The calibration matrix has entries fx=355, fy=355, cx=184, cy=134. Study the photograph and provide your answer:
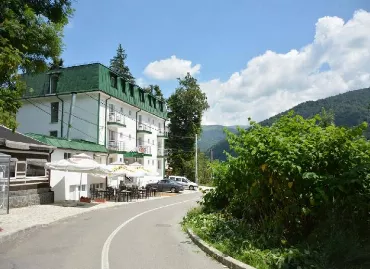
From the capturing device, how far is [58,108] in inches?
1487

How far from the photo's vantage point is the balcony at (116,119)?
3822cm

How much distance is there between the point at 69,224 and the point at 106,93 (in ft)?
77.2

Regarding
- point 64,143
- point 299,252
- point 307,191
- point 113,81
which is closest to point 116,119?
point 113,81

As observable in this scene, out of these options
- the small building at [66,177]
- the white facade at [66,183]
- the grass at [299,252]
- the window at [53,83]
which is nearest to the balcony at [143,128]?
the window at [53,83]

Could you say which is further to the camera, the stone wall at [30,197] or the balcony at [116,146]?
the balcony at [116,146]

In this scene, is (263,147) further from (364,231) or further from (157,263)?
(157,263)

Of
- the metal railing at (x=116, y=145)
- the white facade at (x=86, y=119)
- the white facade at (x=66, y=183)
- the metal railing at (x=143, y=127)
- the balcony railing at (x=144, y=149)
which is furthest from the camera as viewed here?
the metal railing at (x=143, y=127)

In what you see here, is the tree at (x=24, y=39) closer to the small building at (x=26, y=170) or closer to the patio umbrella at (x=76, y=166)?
the small building at (x=26, y=170)

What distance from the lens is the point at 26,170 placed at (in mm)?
21203

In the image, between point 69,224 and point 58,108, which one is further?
point 58,108

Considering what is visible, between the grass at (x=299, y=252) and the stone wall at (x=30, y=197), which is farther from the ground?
the stone wall at (x=30, y=197)

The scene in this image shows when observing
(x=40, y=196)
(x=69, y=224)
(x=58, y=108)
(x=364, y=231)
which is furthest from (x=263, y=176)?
(x=58, y=108)

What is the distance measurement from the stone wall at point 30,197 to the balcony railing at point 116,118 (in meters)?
16.5

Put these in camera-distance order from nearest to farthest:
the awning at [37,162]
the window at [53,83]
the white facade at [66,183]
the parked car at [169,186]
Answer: the awning at [37,162] → the white facade at [66,183] → the window at [53,83] → the parked car at [169,186]
